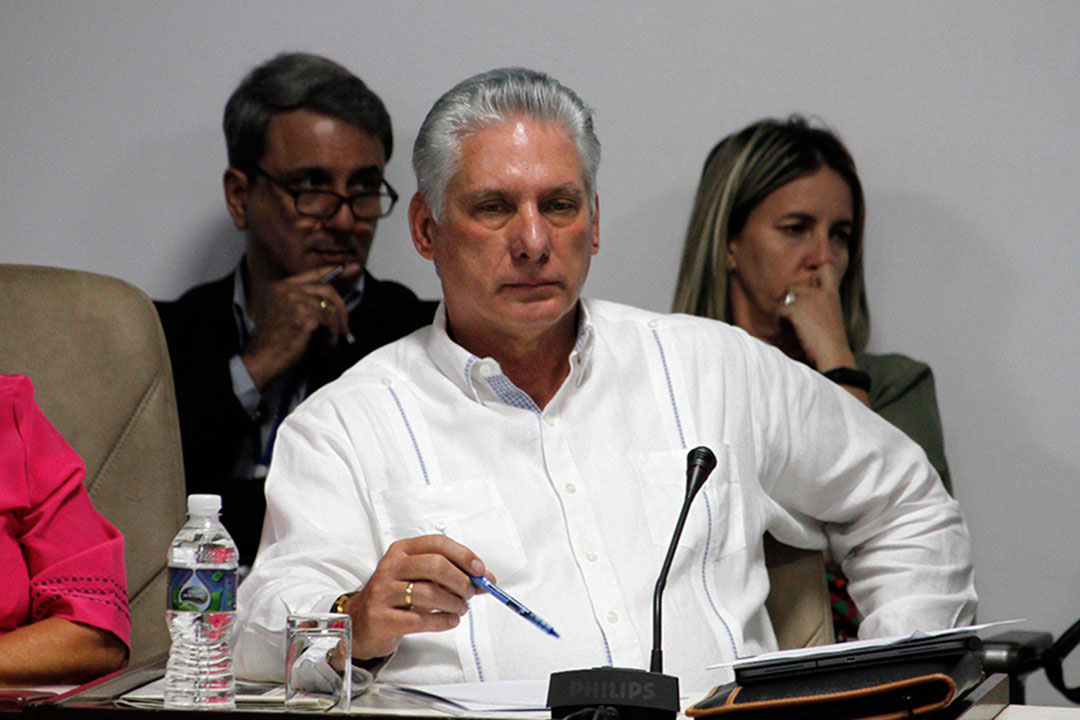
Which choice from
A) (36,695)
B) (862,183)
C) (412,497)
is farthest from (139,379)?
(862,183)

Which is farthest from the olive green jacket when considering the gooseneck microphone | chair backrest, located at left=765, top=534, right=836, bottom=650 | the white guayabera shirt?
the gooseneck microphone

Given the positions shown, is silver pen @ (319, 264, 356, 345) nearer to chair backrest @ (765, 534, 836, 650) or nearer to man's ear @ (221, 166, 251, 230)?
man's ear @ (221, 166, 251, 230)

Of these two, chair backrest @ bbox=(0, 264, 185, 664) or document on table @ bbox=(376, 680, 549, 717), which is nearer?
document on table @ bbox=(376, 680, 549, 717)

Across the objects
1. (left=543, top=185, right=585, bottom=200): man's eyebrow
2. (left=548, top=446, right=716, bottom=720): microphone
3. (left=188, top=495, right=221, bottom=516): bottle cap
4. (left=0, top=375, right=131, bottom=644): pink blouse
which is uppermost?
(left=543, top=185, right=585, bottom=200): man's eyebrow

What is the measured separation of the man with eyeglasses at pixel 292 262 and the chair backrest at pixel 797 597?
2.98 ft

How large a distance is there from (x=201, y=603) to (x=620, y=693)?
396mm

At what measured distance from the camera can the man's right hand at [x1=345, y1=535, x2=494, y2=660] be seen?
137 centimetres

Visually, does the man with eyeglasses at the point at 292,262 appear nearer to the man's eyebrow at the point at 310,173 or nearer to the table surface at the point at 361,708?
the man's eyebrow at the point at 310,173

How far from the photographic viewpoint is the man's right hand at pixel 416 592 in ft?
4.49

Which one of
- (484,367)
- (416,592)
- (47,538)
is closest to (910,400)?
(484,367)

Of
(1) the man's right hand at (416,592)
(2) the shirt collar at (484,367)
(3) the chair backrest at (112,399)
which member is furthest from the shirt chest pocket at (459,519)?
(3) the chair backrest at (112,399)

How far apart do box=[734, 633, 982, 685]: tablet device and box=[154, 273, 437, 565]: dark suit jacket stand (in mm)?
1308

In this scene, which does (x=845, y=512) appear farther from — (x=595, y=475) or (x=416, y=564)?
(x=416, y=564)

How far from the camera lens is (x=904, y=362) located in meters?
2.47
